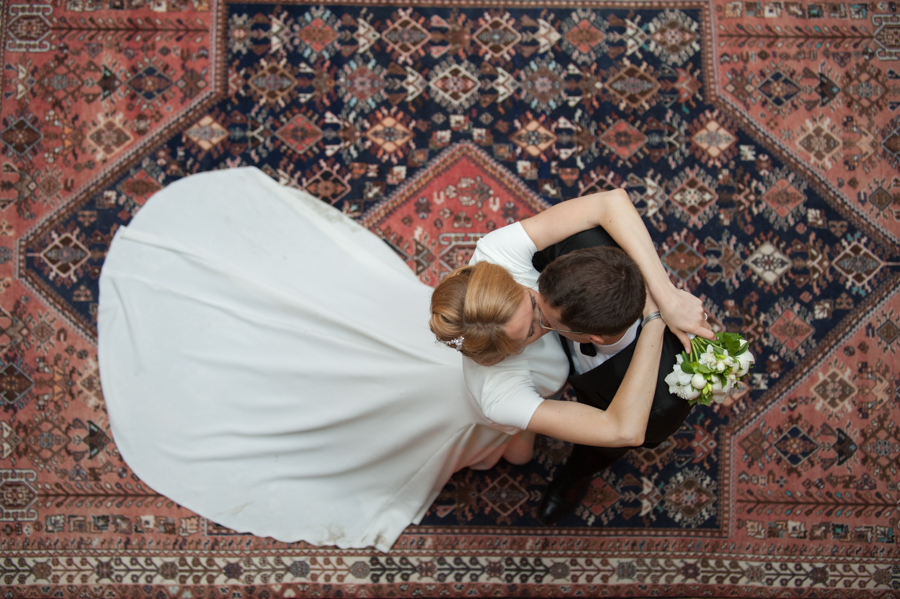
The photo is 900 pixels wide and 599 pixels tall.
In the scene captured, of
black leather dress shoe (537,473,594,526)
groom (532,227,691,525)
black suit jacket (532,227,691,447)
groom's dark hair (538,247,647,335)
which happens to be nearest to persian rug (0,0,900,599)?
black leather dress shoe (537,473,594,526)

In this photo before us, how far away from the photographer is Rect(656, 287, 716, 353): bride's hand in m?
1.58

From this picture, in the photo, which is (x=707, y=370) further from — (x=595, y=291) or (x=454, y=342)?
(x=454, y=342)

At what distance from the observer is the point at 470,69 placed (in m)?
2.61

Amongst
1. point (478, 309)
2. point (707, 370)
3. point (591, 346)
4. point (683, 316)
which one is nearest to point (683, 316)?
point (683, 316)

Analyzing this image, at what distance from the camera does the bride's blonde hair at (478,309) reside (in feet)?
4.48

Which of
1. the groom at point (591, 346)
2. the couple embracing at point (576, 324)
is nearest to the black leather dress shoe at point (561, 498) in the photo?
the groom at point (591, 346)

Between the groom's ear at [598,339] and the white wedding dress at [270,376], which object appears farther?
the white wedding dress at [270,376]

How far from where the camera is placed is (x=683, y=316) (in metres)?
1.58

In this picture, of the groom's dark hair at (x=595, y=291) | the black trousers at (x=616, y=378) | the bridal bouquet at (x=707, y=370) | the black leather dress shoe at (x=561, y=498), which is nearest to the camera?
the groom's dark hair at (x=595, y=291)

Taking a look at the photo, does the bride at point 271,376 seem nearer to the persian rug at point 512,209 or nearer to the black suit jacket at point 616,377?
the persian rug at point 512,209

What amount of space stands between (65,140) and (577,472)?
278cm

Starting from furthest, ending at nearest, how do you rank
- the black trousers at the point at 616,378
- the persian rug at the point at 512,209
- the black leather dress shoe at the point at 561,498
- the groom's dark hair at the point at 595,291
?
the persian rug at the point at 512,209 → the black leather dress shoe at the point at 561,498 → the black trousers at the point at 616,378 → the groom's dark hair at the point at 595,291

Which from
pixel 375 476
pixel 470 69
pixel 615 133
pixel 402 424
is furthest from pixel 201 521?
pixel 615 133

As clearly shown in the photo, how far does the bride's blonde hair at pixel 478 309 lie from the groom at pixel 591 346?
0.39ft
